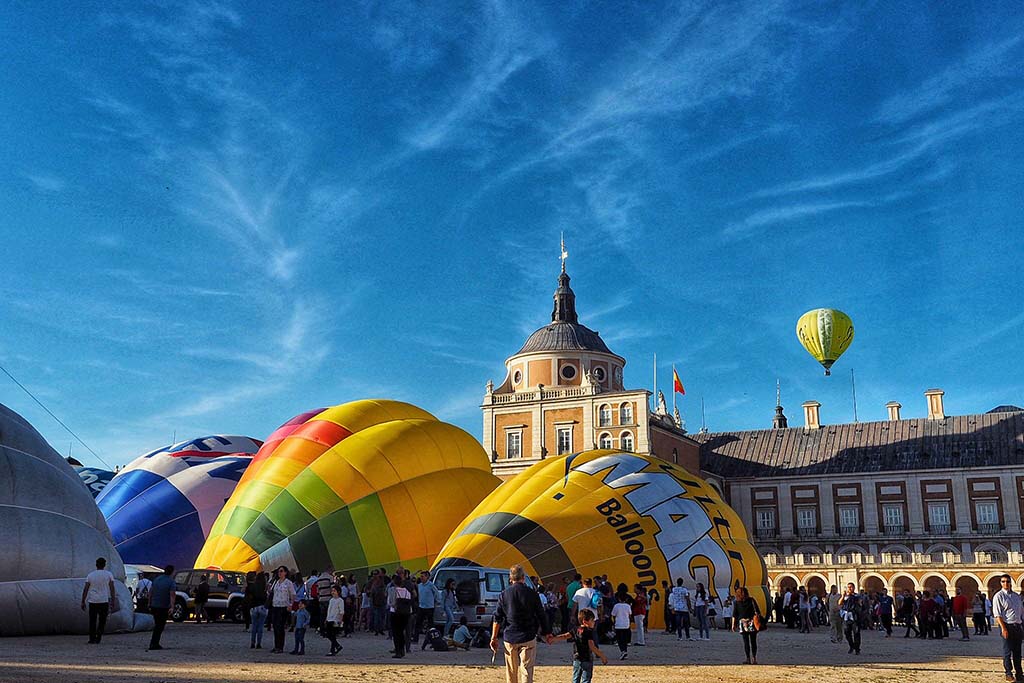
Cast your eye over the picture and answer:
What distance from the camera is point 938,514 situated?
67312 millimetres

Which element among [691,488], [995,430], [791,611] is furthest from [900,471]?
[691,488]

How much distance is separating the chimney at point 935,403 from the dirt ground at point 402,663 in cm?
5520

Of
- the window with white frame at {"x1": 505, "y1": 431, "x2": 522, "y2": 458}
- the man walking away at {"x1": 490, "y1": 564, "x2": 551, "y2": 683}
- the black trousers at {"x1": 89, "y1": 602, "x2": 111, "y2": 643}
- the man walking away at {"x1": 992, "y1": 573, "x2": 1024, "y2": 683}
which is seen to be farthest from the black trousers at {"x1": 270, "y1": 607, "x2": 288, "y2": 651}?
the window with white frame at {"x1": 505, "y1": 431, "x2": 522, "y2": 458}

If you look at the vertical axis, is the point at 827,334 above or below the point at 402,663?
above

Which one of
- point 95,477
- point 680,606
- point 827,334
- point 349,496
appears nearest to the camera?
point 680,606

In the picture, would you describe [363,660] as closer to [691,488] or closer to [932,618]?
[691,488]

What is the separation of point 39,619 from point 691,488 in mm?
15952

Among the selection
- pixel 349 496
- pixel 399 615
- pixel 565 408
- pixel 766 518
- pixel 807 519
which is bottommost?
pixel 399 615

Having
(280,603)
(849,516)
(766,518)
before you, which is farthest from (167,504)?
(849,516)

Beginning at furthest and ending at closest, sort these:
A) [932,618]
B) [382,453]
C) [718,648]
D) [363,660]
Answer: [932,618]
[382,453]
[718,648]
[363,660]

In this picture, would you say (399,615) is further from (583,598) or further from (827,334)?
(827,334)

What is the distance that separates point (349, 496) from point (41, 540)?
9049mm

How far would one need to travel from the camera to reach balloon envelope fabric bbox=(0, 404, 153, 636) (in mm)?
16172

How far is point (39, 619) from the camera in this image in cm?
1662
